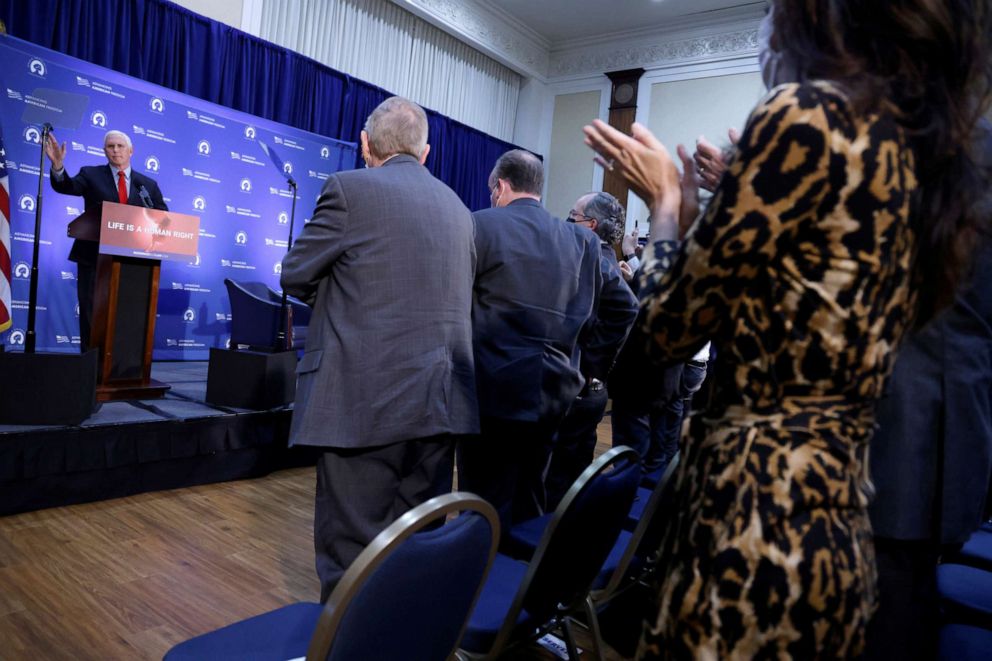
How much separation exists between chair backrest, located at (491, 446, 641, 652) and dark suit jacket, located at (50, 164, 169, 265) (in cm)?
359

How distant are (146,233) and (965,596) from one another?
3684 mm

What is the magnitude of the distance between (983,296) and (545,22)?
347 inches

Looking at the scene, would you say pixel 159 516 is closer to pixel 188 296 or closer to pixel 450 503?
pixel 450 503

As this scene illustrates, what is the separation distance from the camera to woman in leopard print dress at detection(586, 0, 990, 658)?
72 cm

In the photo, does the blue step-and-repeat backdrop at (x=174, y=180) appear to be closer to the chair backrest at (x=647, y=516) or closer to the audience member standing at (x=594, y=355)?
the audience member standing at (x=594, y=355)

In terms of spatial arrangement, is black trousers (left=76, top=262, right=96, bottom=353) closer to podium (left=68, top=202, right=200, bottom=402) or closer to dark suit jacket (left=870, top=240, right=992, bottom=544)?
podium (left=68, top=202, right=200, bottom=402)

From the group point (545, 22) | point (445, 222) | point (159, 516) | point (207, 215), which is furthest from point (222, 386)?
point (545, 22)

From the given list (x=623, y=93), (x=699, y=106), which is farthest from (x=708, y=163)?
(x=623, y=93)

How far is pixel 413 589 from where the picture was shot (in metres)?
1.00

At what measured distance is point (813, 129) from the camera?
0.71 metres

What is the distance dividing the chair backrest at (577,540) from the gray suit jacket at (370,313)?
58 cm

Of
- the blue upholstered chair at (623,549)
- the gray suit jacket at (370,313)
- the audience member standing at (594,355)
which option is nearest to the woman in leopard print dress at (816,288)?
the blue upholstered chair at (623,549)

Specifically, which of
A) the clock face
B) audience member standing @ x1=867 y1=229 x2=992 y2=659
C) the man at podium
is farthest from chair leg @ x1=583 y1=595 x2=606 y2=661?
the clock face

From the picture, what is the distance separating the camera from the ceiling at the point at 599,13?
807cm
